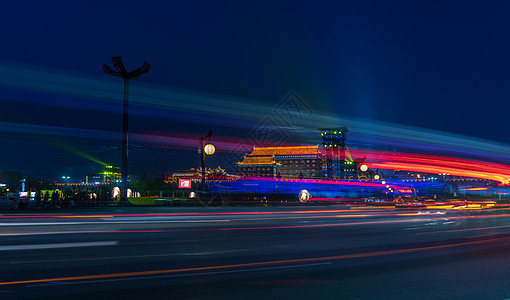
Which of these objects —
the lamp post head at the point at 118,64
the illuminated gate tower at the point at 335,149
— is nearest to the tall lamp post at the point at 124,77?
the lamp post head at the point at 118,64

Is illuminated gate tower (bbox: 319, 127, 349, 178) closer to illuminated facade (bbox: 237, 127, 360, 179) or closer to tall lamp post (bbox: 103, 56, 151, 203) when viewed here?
illuminated facade (bbox: 237, 127, 360, 179)

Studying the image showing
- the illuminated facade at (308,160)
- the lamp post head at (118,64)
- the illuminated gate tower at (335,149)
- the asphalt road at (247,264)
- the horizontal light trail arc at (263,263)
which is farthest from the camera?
the illuminated facade at (308,160)

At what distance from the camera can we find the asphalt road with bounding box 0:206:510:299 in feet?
21.5

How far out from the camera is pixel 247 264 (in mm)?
9047

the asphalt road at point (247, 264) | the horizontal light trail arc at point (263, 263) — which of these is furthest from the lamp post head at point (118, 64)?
the horizontal light trail arc at point (263, 263)

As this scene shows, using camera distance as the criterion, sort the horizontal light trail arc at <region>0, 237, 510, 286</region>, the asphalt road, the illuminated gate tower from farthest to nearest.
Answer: the illuminated gate tower, the horizontal light trail arc at <region>0, 237, 510, 286</region>, the asphalt road

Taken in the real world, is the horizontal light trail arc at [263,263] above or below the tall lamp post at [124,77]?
below

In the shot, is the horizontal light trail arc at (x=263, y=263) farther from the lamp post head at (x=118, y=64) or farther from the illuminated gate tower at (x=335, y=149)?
the illuminated gate tower at (x=335, y=149)

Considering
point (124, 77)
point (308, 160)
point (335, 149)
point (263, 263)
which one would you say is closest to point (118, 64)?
point (124, 77)

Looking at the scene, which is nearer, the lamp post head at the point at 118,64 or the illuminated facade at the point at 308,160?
the lamp post head at the point at 118,64

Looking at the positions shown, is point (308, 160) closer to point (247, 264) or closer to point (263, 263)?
point (263, 263)

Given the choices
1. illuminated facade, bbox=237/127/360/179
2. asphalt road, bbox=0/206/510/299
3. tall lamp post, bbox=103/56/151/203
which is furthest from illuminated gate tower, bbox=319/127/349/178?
asphalt road, bbox=0/206/510/299

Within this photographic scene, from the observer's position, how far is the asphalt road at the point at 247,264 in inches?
259

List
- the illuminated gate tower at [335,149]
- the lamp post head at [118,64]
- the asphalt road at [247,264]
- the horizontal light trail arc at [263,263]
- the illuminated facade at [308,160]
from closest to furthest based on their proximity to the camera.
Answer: the asphalt road at [247,264] → the horizontal light trail arc at [263,263] → the lamp post head at [118,64] → the illuminated gate tower at [335,149] → the illuminated facade at [308,160]
